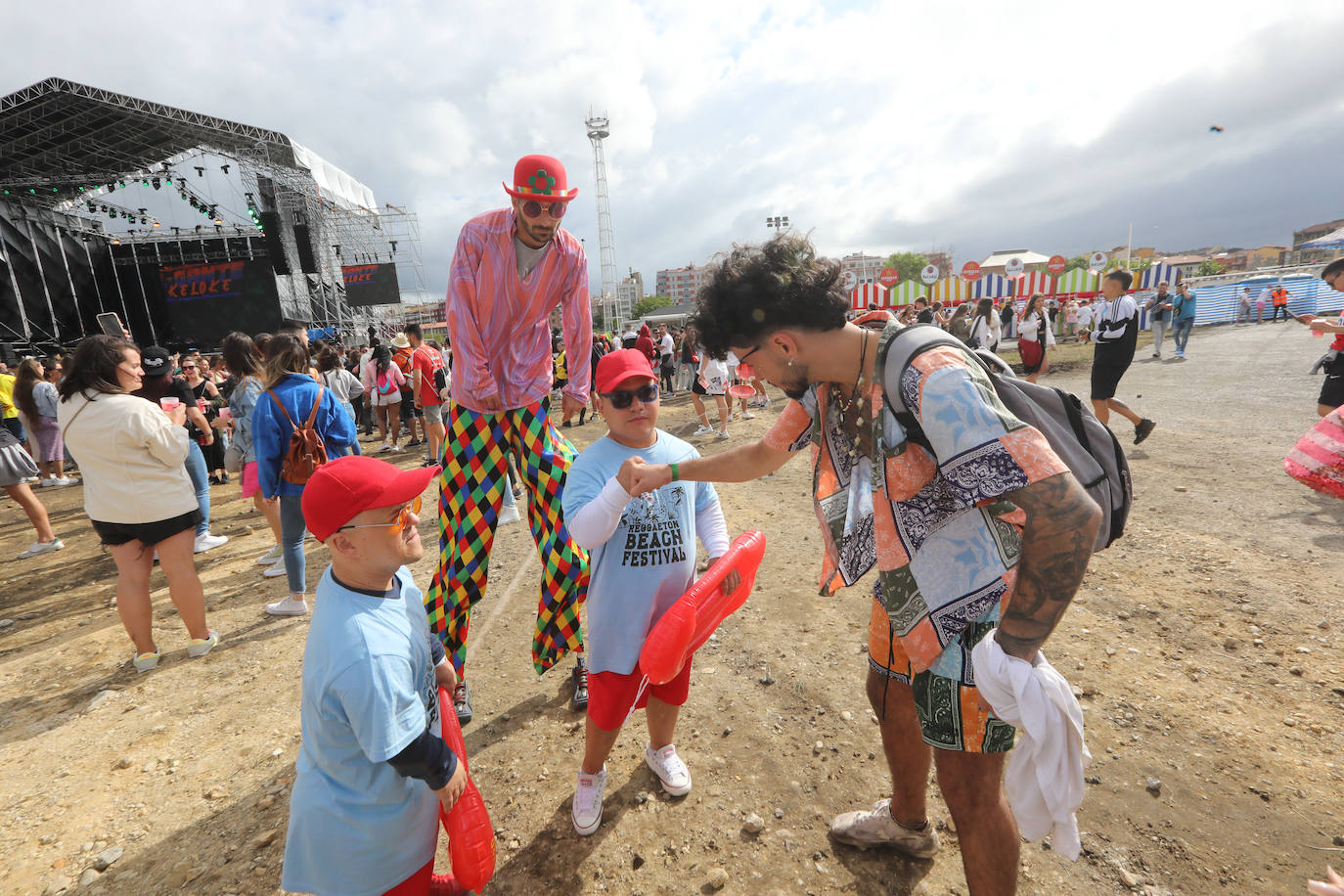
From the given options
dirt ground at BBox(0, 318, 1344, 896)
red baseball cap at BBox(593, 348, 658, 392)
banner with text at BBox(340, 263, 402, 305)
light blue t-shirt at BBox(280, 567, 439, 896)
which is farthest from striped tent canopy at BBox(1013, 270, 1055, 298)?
banner with text at BBox(340, 263, 402, 305)

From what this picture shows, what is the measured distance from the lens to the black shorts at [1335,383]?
4555 millimetres

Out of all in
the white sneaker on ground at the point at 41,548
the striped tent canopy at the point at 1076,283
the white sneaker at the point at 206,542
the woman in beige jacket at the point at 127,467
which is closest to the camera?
the woman in beige jacket at the point at 127,467

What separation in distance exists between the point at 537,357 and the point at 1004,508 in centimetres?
220

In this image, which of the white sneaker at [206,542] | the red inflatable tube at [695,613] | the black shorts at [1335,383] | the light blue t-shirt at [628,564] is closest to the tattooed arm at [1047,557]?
the red inflatable tube at [695,613]

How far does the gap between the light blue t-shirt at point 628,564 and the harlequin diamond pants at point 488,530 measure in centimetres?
70

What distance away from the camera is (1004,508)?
56.7 inches

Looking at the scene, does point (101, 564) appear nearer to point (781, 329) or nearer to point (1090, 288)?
point (781, 329)

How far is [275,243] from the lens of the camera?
24.9 meters

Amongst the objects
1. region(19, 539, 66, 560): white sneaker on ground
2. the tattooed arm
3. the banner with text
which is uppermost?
the banner with text

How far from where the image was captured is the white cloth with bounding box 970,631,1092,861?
1271 mm

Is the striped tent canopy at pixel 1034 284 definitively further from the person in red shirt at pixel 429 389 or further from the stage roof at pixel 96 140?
the stage roof at pixel 96 140

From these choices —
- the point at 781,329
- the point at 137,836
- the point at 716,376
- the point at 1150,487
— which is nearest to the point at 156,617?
the point at 137,836

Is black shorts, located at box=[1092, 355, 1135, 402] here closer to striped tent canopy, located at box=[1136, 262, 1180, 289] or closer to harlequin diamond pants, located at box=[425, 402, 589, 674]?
harlequin diamond pants, located at box=[425, 402, 589, 674]

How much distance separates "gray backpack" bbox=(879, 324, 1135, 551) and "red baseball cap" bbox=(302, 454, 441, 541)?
130cm
